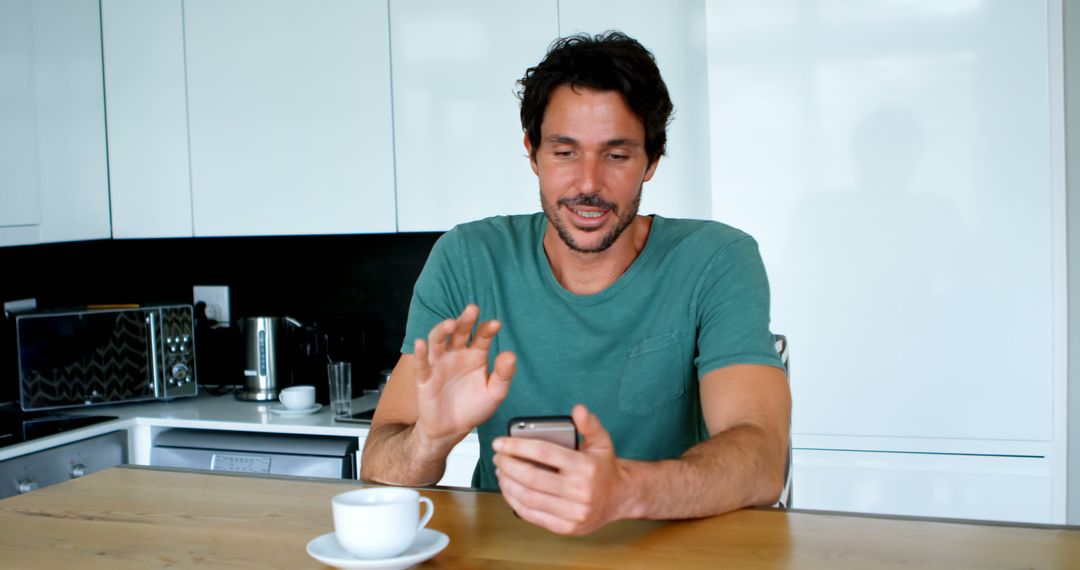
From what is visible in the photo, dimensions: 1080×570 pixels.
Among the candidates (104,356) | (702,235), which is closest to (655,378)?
(702,235)

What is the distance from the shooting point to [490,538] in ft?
3.61

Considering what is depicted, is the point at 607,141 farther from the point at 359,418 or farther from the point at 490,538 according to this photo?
the point at 359,418

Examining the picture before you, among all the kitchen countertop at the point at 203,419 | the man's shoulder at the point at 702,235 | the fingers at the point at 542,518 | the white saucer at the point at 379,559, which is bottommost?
the kitchen countertop at the point at 203,419

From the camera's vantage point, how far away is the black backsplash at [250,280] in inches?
124

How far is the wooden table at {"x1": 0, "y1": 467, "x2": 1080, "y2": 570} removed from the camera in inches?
39.7

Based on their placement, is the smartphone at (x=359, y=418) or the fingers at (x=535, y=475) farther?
the smartphone at (x=359, y=418)

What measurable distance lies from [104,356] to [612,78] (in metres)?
1.93

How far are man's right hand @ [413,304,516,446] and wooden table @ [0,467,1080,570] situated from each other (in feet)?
0.36

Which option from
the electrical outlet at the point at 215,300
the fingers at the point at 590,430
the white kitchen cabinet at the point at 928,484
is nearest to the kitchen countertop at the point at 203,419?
the electrical outlet at the point at 215,300

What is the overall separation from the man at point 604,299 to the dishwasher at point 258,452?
1.00 metres

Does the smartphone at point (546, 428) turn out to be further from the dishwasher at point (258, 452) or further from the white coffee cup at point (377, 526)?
the dishwasher at point (258, 452)

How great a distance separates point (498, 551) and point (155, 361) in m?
2.17

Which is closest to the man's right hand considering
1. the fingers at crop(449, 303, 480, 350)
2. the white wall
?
the fingers at crop(449, 303, 480, 350)

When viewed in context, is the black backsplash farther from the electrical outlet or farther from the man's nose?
the man's nose
